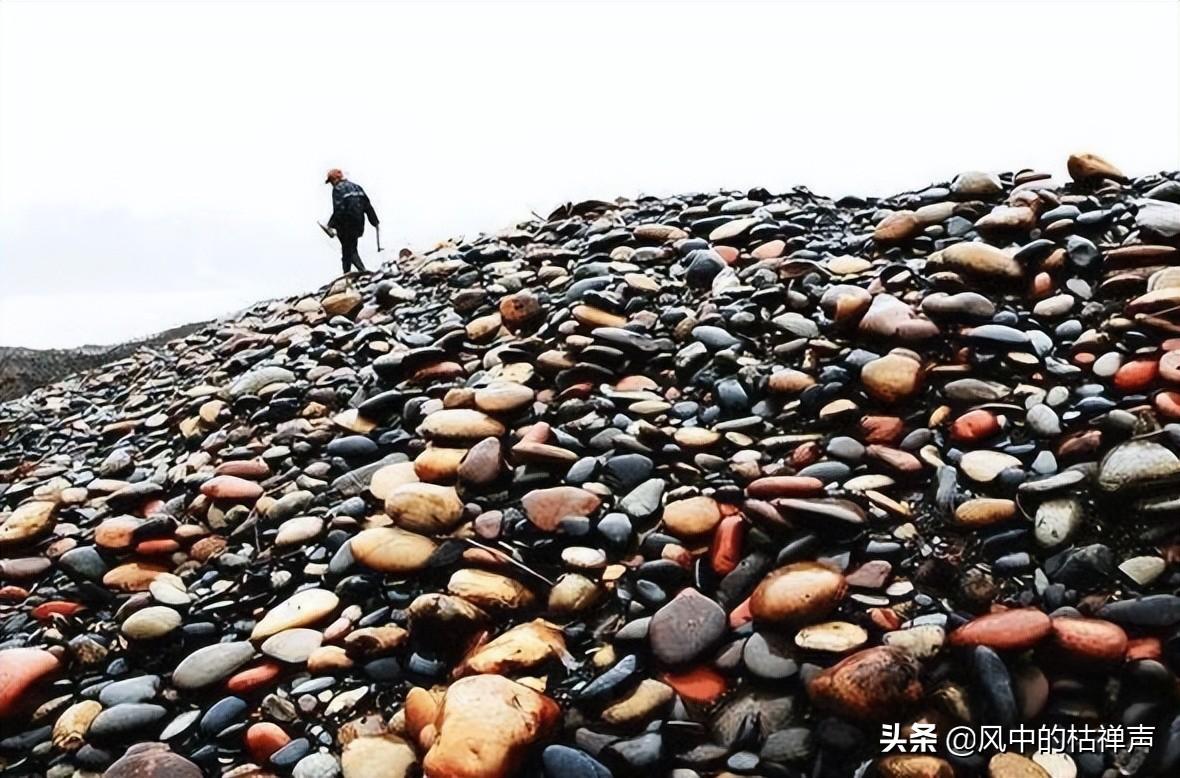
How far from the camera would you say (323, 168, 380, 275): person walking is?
9.16 meters

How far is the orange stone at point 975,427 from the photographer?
2.73m

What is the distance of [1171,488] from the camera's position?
7.59ft

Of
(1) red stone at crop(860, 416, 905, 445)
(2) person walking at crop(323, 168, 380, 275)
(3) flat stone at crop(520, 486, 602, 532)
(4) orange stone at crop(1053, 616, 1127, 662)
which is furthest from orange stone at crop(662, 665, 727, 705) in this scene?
(2) person walking at crop(323, 168, 380, 275)

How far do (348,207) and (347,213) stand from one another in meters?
0.07

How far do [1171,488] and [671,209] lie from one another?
13.8 feet

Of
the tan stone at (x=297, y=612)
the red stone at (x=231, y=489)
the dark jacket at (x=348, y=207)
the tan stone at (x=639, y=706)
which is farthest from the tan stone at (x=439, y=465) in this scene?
the dark jacket at (x=348, y=207)

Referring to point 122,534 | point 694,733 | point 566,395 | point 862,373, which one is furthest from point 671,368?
point 122,534

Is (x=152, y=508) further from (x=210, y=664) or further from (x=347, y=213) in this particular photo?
(x=347, y=213)

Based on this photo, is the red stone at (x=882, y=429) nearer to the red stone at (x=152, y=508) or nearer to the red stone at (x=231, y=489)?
the red stone at (x=231, y=489)

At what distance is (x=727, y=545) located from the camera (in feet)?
8.34

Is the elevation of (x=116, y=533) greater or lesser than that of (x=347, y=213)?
lesser

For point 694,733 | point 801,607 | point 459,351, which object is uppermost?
point 459,351

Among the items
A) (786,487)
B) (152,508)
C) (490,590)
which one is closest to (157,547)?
(152,508)

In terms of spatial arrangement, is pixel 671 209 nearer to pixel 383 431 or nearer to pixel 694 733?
pixel 383 431
